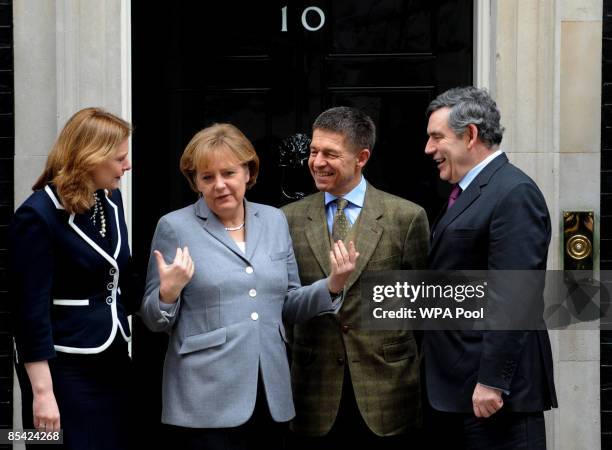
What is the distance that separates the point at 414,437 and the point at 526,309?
0.95m

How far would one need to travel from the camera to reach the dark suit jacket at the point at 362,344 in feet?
14.6

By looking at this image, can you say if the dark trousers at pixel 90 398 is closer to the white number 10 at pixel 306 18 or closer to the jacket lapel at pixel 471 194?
the jacket lapel at pixel 471 194

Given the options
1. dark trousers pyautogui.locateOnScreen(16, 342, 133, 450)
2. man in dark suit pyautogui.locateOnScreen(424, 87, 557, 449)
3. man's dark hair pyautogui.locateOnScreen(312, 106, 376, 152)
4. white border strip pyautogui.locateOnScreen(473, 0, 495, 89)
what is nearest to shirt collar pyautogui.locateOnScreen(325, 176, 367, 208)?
man's dark hair pyautogui.locateOnScreen(312, 106, 376, 152)

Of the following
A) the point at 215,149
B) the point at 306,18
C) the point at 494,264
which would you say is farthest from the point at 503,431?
the point at 306,18

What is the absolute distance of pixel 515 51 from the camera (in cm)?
575

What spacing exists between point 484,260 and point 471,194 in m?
0.28

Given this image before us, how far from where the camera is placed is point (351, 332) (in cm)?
448

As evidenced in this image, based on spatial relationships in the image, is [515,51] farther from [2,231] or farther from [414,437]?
[2,231]

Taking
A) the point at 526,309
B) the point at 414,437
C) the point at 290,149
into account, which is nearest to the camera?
the point at 526,309

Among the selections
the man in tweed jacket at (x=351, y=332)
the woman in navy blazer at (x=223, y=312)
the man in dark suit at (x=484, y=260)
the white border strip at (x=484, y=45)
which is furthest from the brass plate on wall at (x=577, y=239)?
the woman in navy blazer at (x=223, y=312)

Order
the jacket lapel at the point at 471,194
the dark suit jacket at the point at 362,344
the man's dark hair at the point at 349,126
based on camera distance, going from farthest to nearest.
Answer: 1. the man's dark hair at the point at 349,126
2. the dark suit jacket at the point at 362,344
3. the jacket lapel at the point at 471,194

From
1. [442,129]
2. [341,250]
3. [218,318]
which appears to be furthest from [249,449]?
[442,129]

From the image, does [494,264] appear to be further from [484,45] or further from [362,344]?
[484,45]

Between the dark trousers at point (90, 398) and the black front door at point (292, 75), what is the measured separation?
199 cm
